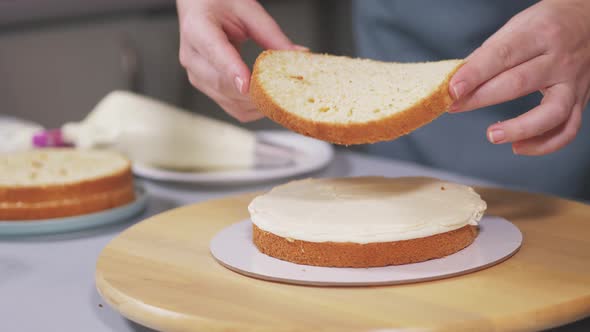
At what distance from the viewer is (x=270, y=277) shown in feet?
3.20

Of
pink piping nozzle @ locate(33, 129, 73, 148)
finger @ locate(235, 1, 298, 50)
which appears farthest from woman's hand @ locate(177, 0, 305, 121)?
pink piping nozzle @ locate(33, 129, 73, 148)

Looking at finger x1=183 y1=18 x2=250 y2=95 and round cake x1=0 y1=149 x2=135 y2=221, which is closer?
finger x1=183 y1=18 x2=250 y2=95

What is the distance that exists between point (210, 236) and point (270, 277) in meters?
0.26

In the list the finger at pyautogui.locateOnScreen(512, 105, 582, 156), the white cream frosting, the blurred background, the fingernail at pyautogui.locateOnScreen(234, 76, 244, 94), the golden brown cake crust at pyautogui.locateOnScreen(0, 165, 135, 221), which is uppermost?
the fingernail at pyautogui.locateOnScreen(234, 76, 244, 94)

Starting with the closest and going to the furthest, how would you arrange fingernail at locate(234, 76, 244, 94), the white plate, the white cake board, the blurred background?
the white cake board → fingernail at locate(234, 76, 244, 94) → the white plate → the blurred background

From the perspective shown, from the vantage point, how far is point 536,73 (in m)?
1.09

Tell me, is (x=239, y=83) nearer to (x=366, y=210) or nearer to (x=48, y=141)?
(x=366, y=210)

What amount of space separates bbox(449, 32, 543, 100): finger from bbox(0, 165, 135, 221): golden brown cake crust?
2.42 ft

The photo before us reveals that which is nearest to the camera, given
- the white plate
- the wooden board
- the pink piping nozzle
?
the wooden board

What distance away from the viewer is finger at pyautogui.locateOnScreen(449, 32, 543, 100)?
3.41 feet

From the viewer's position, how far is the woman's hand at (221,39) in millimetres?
1295

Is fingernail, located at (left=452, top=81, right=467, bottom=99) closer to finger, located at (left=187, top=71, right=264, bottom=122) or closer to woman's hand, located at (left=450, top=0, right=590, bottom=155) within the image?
woman's hand, located at (left=450, top=0, right=590, bottom=155)

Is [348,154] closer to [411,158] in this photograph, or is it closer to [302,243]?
[411,158]

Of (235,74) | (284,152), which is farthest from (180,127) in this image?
(235,74)
